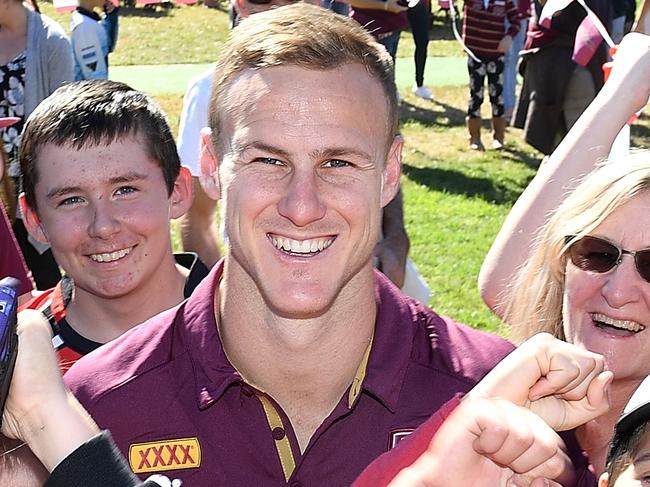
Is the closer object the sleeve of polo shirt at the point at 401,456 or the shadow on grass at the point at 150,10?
the sleeve of polo shirt at the point at 401,456

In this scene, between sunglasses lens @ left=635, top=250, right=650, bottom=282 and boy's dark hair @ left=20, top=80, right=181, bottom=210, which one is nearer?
sunglasses lens @ left=635, top=250, right=650, bottom=282

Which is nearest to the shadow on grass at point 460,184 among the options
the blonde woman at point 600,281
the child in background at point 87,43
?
the child in background at point 87,43

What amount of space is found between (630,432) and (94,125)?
6.25 feet

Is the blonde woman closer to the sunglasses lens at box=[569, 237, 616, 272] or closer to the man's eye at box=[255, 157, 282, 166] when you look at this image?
the sunglasses lens at box=[569, 237, 616, 272]

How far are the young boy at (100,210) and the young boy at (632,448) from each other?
1633 millimetres

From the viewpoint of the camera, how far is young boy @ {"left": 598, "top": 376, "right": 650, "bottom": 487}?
2018 mm

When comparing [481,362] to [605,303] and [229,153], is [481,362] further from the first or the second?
[229,153]

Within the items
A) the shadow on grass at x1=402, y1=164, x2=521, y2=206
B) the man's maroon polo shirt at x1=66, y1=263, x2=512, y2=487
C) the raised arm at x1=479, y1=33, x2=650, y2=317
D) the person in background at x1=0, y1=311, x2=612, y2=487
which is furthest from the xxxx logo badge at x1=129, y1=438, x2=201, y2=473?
the shadow on grass at x1=402, y1=164, x2=521, y2=206

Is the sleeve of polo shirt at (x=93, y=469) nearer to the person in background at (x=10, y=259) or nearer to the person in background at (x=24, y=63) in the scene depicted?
the person in background at (x=10, y=259)

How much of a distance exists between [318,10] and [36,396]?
3.53 ft

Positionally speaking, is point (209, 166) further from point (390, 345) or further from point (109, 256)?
point (109, 256)

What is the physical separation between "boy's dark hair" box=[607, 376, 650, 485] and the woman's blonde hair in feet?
2.51

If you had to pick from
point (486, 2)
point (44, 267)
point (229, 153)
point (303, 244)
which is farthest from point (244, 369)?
point (486, 2)

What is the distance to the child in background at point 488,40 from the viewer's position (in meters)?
10.4
